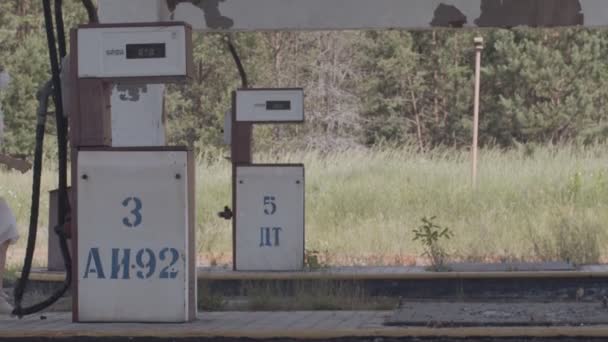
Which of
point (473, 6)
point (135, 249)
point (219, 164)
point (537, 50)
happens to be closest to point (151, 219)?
point (135, 249)

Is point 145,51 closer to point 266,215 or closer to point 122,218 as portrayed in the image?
point 122,218

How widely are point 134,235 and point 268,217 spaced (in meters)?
6.01

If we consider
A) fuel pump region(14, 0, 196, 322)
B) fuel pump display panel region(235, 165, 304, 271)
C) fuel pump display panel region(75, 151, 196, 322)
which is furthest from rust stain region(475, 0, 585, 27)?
fuel pump display panel region(75, 151, 196, 322)

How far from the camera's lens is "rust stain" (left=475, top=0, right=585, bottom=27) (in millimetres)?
15211

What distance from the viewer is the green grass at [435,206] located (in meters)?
18.4

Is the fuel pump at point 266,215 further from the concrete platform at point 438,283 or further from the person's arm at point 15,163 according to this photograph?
the person's arm at point 15,163

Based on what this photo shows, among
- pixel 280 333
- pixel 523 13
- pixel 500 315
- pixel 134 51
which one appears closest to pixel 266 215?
pixel 523 13

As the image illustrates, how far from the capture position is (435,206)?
77.6 ft

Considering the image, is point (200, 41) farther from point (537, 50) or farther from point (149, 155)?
point (149, 155)

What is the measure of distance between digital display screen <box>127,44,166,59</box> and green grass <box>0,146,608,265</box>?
27.4 ft

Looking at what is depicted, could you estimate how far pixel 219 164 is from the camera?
30.2 metres

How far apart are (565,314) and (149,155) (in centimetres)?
298

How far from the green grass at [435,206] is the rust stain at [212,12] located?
307 cm

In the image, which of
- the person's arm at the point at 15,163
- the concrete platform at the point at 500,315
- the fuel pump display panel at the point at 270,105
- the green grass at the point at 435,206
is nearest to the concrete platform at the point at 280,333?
the concrete platform at the point at 500,315
